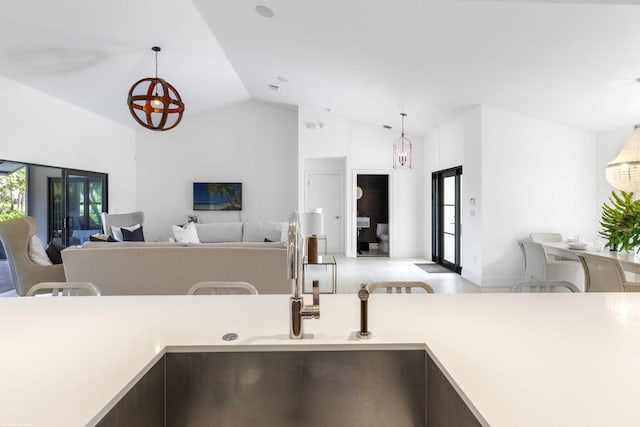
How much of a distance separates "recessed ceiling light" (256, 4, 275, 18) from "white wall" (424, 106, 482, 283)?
3.21 meters

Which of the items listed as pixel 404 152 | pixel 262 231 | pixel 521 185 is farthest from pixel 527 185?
pixel 262 231

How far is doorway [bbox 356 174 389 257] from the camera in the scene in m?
8.88

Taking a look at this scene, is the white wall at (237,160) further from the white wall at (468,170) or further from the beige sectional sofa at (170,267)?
the beige sectional sofa at (170,267)

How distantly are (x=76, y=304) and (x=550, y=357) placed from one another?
1.51m

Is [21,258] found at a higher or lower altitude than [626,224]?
lower

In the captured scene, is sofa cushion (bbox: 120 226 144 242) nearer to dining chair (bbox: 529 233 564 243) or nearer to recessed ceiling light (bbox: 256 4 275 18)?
recessed ceiling light (bbox: 256 4 275 18)

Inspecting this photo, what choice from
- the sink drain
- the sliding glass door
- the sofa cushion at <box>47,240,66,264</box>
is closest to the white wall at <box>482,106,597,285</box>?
the sink drain

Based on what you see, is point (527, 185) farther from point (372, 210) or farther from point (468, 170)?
point (372, 210)

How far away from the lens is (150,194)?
833 centimetres

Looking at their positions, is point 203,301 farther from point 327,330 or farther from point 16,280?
point 16,280

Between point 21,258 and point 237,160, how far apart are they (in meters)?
5.15

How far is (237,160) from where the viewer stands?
334 inches

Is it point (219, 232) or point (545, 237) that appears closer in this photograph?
point (545, 237)

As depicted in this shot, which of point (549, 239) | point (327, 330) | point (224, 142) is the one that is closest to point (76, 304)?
point (327, 330)
